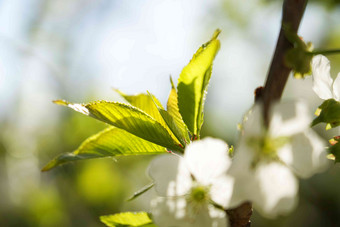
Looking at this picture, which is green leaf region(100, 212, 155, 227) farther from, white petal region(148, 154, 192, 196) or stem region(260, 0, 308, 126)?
stem region(260, 0, 308, 126)

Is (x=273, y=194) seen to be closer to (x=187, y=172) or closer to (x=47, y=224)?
(x=187, y=172)

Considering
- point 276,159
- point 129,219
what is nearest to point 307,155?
point 276,159

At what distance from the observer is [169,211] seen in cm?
43

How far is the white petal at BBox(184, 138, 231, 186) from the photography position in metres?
0.40

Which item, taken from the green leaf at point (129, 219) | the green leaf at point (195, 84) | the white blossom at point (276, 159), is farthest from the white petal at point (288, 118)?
the green leaf at point (129, 219)

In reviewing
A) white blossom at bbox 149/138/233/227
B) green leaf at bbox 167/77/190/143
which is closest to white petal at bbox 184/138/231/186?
white blossom at bbox 149/138/233/227

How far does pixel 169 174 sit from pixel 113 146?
0.37 feet

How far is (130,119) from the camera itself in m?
0.48

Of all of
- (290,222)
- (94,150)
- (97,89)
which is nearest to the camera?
(94,150)

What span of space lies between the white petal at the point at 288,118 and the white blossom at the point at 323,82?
11cm

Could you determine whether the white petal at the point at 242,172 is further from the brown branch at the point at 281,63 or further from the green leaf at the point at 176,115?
the green leaf at the point at 176,115

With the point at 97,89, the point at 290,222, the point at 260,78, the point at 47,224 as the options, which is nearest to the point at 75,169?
the point at 47,224

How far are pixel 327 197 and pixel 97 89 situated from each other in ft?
8.94

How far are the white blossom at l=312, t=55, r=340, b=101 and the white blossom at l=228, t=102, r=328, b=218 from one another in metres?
0.11
